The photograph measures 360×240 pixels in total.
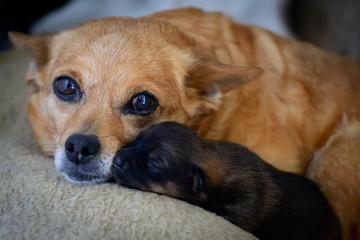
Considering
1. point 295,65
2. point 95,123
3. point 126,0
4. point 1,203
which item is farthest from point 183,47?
point 126,0

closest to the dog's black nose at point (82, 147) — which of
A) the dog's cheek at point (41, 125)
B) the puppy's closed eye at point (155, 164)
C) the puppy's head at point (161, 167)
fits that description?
the puppy's head at point (161, 167)

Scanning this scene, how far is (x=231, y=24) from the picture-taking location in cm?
291

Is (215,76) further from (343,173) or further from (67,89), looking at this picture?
(343,173)

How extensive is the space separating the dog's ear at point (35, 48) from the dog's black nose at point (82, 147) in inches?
27.2

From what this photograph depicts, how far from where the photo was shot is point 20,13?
415 cm

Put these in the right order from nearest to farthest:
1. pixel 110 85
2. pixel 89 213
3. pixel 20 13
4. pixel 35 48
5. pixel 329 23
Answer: pixel 89 213
pixel 110 85
pixel 35 48
pixel 20 13
pixel 329 23

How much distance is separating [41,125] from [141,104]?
703 millimetres

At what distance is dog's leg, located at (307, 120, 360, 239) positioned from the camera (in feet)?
8.08

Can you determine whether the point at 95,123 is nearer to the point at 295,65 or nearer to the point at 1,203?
the point at 1,203

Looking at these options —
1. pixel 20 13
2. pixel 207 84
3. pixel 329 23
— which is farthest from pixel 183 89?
pixel 329 23

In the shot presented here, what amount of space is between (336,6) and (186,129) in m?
3.29

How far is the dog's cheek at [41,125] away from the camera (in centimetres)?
242

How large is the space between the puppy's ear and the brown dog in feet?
1.19

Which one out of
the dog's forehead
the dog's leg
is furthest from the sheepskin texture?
the dog's leg
